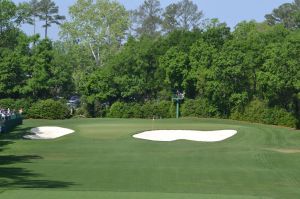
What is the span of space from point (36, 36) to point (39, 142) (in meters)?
30.6

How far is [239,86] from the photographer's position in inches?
2094

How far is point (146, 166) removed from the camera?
24219 mm

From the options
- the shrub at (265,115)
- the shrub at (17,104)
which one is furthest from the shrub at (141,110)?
the shrub at (265,115)


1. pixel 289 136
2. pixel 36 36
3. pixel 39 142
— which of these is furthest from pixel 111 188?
pixel 36 36

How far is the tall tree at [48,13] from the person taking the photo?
11119cm

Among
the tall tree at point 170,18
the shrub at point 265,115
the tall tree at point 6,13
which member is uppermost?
the tall tree at point 170,18

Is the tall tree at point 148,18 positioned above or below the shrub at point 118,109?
above

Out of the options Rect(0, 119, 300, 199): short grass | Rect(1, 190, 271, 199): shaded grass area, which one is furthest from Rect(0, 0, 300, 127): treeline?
Rect(1, 190, 271, 199): shaded grass area

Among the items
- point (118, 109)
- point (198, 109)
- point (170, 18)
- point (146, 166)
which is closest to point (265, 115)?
point (198, 109)

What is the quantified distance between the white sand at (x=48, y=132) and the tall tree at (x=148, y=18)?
60986mm

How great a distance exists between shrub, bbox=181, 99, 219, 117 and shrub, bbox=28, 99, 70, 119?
1157 centimetres

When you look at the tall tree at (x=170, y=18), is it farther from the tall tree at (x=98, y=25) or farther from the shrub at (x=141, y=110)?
the shrub at (x=141, y=110)

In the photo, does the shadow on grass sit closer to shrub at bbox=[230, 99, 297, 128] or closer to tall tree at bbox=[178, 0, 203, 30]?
shrub at bbox=[230, 99, 297, 128]

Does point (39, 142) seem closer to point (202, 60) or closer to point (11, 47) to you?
point (202, 60)
